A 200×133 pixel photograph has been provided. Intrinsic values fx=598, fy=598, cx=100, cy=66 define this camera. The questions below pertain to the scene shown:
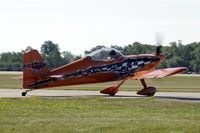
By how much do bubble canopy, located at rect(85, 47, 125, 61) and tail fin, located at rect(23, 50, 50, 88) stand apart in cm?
275

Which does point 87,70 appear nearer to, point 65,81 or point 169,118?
point 65,81

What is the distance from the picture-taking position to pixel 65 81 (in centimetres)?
3130

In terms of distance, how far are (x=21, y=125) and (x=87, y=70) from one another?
598 inches

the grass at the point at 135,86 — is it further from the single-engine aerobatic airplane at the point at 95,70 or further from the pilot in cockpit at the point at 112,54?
the pilot in cockpit at the point at 112,54

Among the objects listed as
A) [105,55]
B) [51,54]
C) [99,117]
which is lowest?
[99,117]

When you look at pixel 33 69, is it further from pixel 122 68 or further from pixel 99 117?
pixel 99 117

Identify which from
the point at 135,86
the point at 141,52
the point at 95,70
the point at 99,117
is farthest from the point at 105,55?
the point at 141,52

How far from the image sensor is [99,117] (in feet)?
62.5

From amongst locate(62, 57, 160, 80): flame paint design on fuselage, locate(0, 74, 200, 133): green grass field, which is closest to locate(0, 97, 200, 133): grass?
locate(0, 74, 200, 133): green grass field

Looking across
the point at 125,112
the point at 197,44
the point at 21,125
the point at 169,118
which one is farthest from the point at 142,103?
the point at 197,44

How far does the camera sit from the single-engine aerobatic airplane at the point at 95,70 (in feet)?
Result: 101

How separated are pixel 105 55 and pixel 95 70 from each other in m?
1.01

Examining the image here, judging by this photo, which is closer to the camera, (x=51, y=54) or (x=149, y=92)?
(x=149, y=92)

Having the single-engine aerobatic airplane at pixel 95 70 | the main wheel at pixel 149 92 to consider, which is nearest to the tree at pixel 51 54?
the single-engine aerobatic airplane at pixel 95 70
